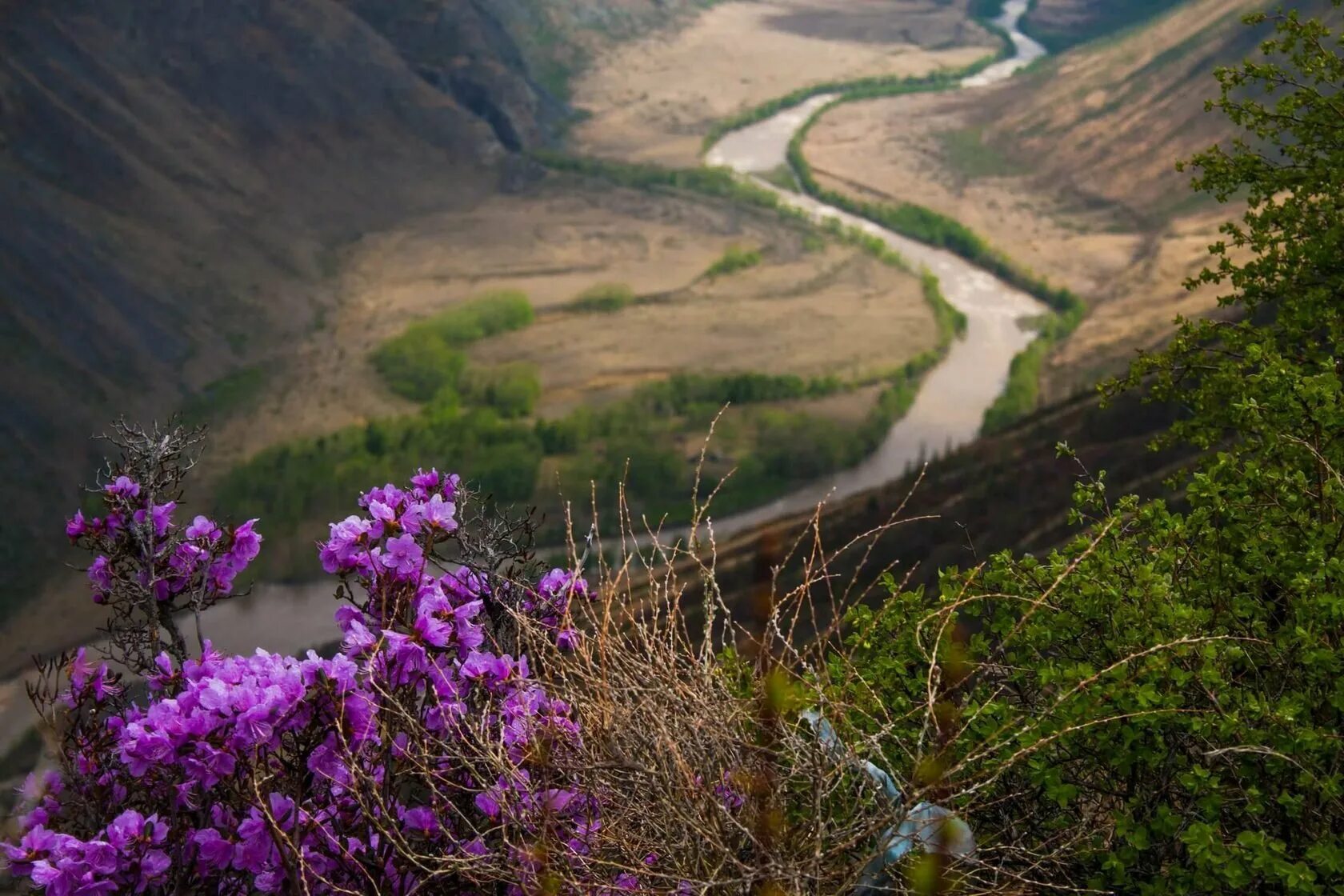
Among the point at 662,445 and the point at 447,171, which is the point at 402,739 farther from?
the point at 447,171

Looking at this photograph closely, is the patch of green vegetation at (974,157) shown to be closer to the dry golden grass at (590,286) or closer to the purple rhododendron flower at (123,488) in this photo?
the dry golden grass at (590,286)

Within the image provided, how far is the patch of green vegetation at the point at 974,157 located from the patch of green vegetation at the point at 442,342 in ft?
150

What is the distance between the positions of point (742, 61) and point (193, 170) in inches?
2753

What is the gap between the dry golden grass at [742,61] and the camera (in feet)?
415

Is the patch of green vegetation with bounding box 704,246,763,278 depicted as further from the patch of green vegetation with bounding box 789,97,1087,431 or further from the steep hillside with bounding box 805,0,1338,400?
the steep hillside with bounding box 805,0,1338,400

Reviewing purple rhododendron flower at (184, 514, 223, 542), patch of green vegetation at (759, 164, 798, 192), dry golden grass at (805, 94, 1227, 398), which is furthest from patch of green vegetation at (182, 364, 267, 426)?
purple rhododendron flower at (184, 514, 223, 542)

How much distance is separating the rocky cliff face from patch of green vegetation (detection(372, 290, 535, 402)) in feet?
21.6

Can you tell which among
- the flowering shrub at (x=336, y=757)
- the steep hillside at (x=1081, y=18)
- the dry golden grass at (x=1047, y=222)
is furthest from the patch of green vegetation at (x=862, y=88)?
the flowering shrub at (x=336, y=757)

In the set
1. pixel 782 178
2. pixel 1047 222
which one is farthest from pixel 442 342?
pixel 1047 222

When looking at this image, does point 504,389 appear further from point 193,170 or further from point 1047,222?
point 1047,222

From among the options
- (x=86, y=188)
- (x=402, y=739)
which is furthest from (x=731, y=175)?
(x=402, y=739)

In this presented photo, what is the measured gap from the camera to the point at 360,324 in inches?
3246

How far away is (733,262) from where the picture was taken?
95625 millimetres

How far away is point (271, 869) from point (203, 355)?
74.8 m
